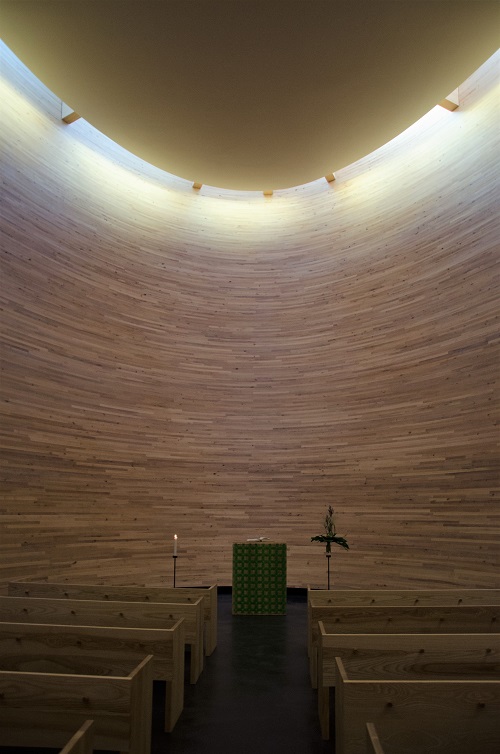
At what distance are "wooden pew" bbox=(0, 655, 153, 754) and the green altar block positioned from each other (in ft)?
16.2

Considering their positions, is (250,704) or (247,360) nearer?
(250,704)

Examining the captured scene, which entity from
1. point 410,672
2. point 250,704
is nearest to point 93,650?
point 250,704

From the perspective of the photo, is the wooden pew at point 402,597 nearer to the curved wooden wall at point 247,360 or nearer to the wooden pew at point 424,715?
the curved wooden wall at point 247,360

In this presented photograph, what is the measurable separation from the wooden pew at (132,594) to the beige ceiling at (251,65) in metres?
5.39

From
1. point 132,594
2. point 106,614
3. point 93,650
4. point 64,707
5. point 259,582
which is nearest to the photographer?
point 64,707

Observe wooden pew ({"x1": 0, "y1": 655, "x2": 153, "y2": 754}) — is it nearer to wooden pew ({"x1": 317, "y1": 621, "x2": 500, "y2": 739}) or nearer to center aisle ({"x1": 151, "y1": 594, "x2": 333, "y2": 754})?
center aisle ({"x1": 151, "y1": 594, "x2": 333, "y2": 754})

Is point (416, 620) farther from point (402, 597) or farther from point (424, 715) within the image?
point (424, 715)

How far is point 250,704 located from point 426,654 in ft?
4.53

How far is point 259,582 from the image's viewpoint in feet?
23.4

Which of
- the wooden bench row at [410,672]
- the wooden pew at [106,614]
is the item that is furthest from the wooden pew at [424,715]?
the wooden pew at [106,614]

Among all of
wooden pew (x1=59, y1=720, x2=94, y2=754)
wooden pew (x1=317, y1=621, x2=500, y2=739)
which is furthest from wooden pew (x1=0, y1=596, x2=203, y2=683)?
wooden pew (x1=59, y1=720, x2=94, y2=754)

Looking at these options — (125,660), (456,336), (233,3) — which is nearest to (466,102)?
(456,336)

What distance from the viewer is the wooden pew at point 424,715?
2.12 metres

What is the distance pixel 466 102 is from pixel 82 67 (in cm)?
506
